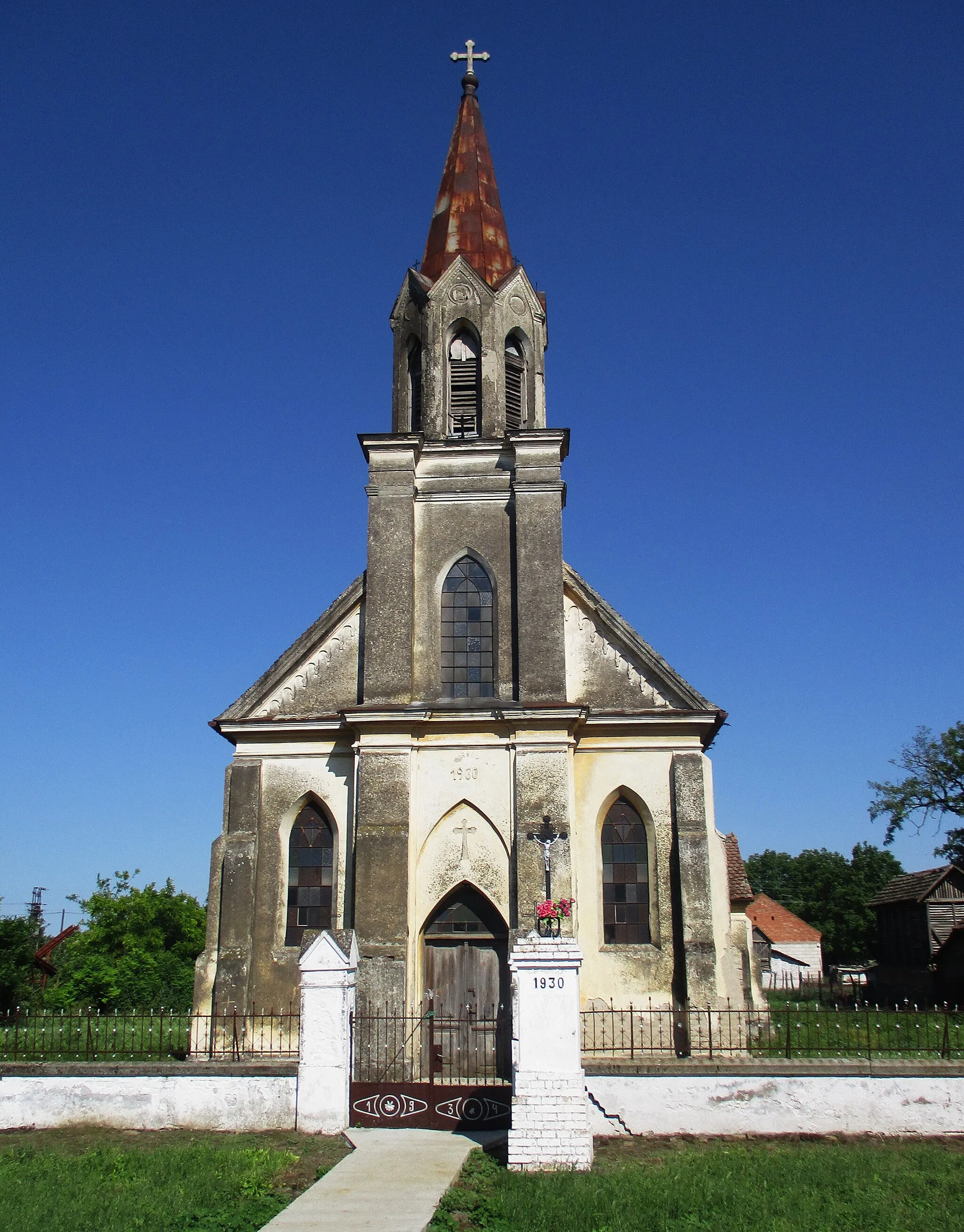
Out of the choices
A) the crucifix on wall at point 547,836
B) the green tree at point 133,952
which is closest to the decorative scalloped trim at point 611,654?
the crucifix on wall at point 547,836

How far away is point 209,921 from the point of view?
18438 mm

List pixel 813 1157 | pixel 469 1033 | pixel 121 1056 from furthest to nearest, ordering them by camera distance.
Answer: pixel 469 1033 → pixel 121 1056 → pixel 813 1157

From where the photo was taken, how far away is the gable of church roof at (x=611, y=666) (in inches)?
759

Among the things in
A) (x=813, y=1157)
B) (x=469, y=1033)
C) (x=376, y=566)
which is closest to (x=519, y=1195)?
(x=813, y=1157)

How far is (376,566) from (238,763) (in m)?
4.53

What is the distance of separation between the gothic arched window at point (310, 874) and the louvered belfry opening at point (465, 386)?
8.21 m

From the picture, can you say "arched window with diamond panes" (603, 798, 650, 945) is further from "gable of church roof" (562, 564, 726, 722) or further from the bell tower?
the bell tower

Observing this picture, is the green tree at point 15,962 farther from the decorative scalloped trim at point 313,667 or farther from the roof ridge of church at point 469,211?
the roof ridge of church at point 469,211

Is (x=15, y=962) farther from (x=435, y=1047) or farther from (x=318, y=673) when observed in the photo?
(x=435, y=1047)

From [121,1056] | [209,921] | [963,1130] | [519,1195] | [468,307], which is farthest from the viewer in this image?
[468,307]

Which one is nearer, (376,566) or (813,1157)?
(813,1157)

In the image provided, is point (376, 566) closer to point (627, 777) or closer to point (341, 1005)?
point (627, 777)

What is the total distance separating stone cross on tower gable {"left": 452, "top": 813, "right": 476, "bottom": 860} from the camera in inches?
707

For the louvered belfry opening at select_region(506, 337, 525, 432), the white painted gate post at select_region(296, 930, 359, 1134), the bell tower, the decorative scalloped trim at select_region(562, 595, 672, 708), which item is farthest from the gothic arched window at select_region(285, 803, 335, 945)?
the louvered belfry opening at select_region(506, 337, 525, 432)
